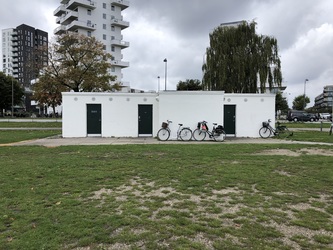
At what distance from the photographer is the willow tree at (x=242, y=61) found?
3372cm

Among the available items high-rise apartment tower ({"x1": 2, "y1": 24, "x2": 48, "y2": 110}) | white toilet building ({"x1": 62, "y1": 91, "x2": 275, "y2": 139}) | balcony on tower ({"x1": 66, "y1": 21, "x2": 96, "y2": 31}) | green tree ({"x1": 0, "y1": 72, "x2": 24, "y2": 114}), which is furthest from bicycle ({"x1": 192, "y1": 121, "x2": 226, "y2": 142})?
high-rise apartment tower ({"x1": 2, "y1": 24, "x2": 48, "y2": 110})

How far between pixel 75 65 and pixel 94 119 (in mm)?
18181

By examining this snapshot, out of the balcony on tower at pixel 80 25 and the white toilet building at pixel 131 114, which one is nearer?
the white toilet building at pixel 131 114

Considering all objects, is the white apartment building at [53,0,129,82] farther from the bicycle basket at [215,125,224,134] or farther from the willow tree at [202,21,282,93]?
the bicycle basket at [215,125,224,134]

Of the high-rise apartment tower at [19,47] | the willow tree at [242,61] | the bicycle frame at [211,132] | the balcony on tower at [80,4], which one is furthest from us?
the high-rise apartment tower at [19,47]

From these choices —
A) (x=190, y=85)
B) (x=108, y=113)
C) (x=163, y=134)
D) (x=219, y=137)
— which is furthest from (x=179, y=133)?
(x=190, y=85)

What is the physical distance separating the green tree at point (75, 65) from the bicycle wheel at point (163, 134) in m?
19.4

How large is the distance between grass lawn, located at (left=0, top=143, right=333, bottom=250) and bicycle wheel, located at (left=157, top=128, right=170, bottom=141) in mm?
8143

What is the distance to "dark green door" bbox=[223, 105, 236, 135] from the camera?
19562mm

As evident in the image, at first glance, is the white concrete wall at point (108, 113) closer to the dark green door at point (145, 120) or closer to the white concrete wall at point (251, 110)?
the dark green door at point (145, 120)

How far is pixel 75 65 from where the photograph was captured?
35312 millimetres

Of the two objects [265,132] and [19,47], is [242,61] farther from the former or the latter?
[19,47]

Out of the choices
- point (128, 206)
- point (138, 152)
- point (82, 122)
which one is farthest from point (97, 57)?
point (128, 206)

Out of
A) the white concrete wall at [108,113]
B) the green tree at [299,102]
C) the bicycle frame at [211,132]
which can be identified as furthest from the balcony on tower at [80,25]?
the green tree at [299,102]
